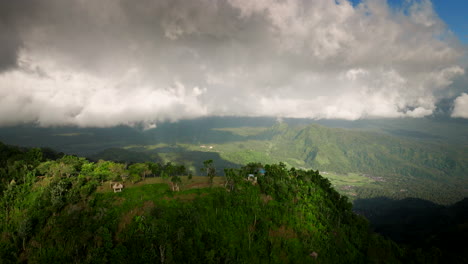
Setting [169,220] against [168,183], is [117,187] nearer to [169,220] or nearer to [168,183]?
[168,183]

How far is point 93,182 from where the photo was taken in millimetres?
97750

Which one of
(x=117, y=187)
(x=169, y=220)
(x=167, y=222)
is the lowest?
(x=167, y=222)

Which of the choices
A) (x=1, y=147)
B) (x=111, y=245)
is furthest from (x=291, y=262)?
(x=1, y=147)

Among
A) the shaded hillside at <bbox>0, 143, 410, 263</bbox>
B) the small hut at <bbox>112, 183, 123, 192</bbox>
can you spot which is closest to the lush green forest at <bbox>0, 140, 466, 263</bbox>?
the shaded hillside at <bbox>0, 143, 410, 263</bbox>

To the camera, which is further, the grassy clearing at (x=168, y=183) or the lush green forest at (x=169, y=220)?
the grassy clearing at (x=168, y=183)

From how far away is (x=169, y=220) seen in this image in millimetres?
82688

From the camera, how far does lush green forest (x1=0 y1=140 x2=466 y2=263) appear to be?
2832 inches

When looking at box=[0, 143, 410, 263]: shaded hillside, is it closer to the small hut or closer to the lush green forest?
the lush green forest

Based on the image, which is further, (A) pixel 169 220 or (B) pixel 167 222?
(A) pixel 169 220

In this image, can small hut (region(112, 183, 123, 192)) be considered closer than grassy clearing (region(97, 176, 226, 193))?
Yes

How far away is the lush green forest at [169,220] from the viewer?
71.9 meters

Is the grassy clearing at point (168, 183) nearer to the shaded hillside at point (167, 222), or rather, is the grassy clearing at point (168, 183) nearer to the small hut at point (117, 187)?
the shaded hillside at point (167, 222)

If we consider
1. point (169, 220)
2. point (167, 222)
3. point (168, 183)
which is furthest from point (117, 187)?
point (167, 222)

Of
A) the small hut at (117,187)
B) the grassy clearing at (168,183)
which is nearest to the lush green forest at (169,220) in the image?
the grassy clearing at (168,183)
